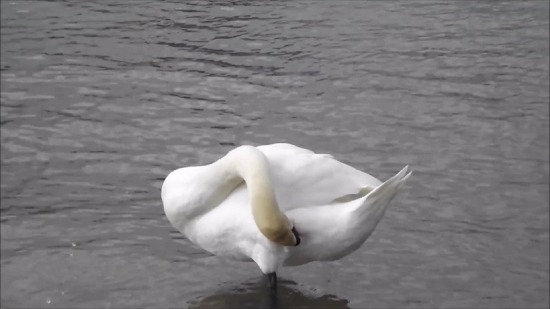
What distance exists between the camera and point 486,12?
9.80 meters

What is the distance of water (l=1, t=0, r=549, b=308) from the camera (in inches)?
229

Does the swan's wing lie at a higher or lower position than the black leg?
higher

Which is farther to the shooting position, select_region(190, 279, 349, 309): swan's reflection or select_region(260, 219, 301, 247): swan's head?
select_region(190, 279, 349, 309): swan's reflection

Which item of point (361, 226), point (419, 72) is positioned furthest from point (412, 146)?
point (361, 226)

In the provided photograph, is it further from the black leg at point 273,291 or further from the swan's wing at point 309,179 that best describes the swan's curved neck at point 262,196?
the black leg at point 273,291

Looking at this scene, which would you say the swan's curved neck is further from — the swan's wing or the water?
the water

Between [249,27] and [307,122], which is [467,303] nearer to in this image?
[307,122]

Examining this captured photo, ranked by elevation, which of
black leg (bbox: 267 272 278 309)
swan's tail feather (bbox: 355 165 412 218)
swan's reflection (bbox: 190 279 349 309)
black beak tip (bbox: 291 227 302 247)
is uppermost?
swan's tail feather (bbox: 355 165 412 218)

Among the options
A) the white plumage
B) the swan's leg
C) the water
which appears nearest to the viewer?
the white plumage

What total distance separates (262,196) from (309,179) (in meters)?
0.41

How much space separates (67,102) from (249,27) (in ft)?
7.08

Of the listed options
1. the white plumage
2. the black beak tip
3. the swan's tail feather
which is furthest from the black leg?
the swan's tail feather

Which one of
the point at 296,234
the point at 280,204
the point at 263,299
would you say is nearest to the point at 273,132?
the point at 263,299

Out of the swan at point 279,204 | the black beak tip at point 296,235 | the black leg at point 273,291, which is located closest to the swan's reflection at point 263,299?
the black leg at point 273,291
